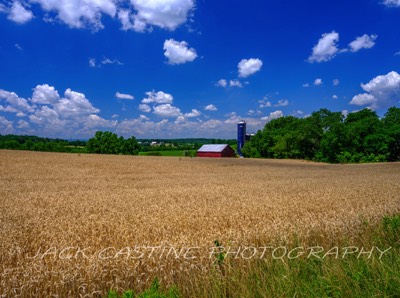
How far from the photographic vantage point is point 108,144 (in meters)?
102

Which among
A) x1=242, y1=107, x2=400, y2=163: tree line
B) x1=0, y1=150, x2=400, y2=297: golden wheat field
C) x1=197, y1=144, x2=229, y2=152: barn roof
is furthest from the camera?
x1=197, y1=144, x2=229, y2=152: barn roof

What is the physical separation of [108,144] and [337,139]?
259ft

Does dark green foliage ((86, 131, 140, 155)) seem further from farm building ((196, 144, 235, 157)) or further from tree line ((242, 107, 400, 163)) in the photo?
tree line ((242, 107, 400, 163))

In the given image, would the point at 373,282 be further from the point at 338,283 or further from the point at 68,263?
the point at 68,263

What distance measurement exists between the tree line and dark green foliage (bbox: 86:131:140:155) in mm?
48020

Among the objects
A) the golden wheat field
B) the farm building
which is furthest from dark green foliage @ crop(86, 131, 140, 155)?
the golden wheat field

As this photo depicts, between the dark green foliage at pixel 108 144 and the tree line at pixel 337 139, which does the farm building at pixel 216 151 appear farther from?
the dark green foliage at pixel 108 144

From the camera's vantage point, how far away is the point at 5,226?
6770 mm

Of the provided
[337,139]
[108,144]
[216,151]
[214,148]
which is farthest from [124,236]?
[108,144]

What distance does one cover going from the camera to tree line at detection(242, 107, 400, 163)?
5744 centimetres

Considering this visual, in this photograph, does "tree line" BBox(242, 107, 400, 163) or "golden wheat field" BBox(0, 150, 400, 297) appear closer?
"golden wheat field" BBox(0, 150, 400, 297)

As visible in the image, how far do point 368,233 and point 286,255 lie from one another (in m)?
2.45

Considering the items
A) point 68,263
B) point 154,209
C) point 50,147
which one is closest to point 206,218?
point 154,209

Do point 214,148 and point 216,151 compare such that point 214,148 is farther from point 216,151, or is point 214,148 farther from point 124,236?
→ point 124,236
